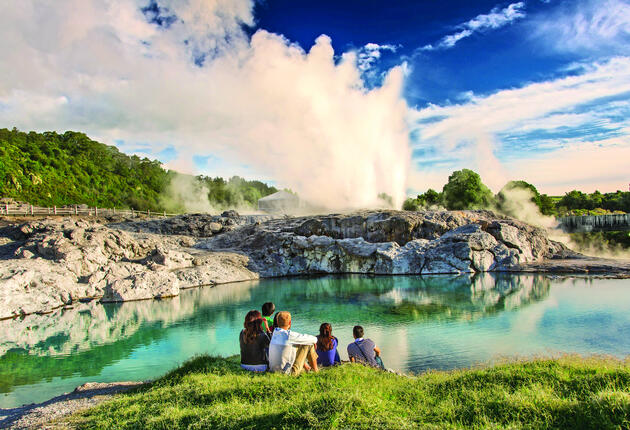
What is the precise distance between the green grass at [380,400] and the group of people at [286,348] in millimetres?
294

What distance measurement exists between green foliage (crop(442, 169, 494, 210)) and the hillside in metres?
42.2

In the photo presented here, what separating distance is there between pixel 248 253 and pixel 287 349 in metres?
28.3

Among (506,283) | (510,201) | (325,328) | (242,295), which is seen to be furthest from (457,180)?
(325,328)

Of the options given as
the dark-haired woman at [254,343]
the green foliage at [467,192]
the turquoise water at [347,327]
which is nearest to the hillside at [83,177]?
the green foliage at [467,192]

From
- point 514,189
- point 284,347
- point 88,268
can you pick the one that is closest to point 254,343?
point 284,347

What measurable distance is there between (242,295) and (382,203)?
29843 millimetres

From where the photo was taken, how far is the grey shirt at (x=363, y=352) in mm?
7650

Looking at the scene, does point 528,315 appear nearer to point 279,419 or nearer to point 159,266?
point 279,419

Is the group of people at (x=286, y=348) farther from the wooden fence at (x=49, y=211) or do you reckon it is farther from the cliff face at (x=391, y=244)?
the wooden fence at (x=49, y=211)

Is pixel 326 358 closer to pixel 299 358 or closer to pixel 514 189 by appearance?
pixel 299 358

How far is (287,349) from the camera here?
21.8 ft

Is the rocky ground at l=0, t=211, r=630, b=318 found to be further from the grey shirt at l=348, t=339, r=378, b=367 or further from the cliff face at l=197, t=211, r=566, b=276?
the grey shirt at l=348, t=339, r=378, b=367

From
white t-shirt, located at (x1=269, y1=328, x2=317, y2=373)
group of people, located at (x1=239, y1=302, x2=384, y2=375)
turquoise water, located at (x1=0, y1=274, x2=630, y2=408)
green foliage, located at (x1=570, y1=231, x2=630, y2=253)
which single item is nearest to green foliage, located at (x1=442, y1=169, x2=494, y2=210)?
green foliage, located at (x1=570, y1=231, x2=630, y2=253)

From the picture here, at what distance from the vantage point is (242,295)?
23391 millimetres
